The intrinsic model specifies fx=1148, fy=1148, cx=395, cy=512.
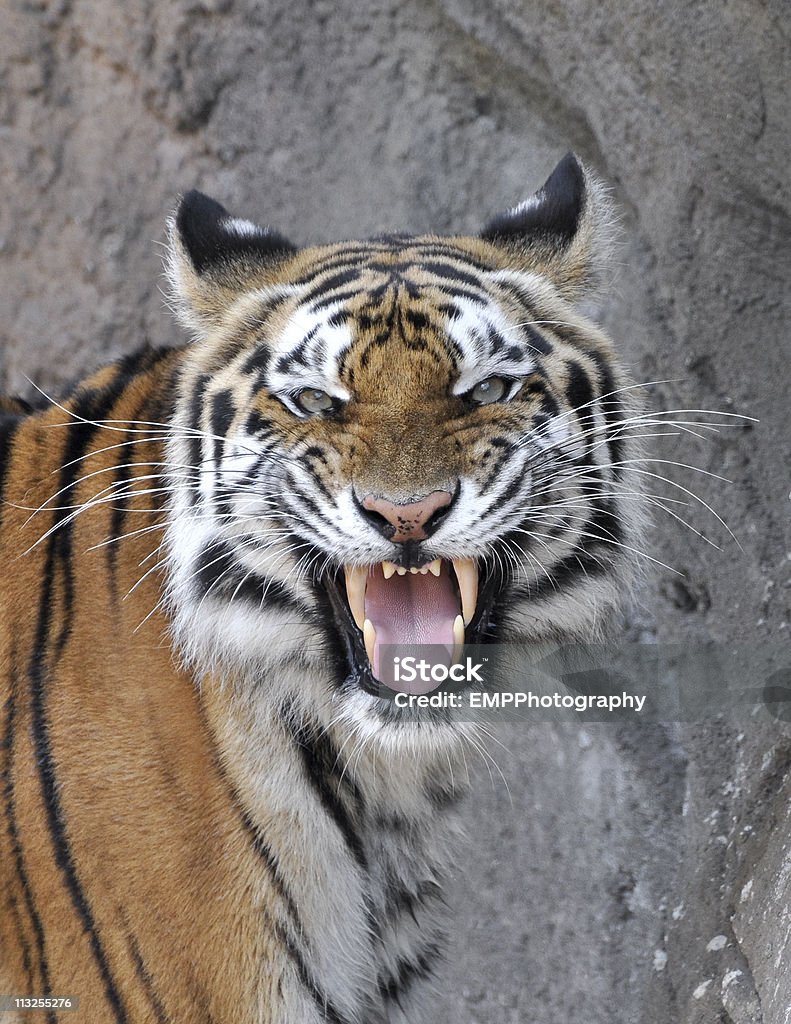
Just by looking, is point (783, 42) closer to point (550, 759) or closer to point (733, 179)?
point (733, 179)

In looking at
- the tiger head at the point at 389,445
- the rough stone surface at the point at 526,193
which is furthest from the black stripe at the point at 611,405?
the rough stone surface at the point at 526,193

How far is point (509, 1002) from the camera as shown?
2672 mm

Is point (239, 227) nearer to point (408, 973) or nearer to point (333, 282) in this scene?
point (333, 282)

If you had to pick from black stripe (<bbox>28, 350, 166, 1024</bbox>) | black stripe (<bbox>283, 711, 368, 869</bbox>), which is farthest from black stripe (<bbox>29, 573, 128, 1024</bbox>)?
black stripe (<bbox>283, 711, 368, 869</bbox>)

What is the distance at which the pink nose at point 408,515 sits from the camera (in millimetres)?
1307

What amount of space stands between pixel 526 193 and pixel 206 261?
1.19 meters

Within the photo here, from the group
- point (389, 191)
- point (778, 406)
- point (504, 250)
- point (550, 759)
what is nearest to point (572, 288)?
point (504, 250)

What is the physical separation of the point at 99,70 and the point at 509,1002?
2.41 m

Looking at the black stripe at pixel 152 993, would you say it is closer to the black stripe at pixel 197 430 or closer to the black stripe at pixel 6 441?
the black stripe at pixel 197 430

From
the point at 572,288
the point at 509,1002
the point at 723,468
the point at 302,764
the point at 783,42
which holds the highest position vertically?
the point at 783,42

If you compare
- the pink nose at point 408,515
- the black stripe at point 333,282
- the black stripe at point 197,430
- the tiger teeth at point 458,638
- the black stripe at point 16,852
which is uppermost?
the black stripe at point 333,282

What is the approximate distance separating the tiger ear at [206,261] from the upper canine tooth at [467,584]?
0.53 meters

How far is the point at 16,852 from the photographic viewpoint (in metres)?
1.55

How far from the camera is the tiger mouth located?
4.64 ft
